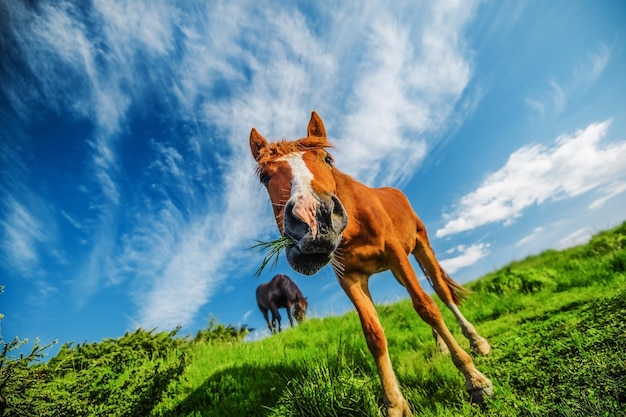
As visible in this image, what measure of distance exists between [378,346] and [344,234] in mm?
1310

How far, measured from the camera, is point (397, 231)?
505cm

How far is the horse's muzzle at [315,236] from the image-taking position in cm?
271

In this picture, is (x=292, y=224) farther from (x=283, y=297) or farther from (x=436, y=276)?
(x=283, y=297)

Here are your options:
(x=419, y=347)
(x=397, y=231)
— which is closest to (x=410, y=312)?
(x=419, y=347)

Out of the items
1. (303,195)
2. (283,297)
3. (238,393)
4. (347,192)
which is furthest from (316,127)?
(283,297)

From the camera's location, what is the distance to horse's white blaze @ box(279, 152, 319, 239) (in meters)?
2.63

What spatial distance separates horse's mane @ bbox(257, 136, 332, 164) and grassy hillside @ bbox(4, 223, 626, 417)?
2.47 m

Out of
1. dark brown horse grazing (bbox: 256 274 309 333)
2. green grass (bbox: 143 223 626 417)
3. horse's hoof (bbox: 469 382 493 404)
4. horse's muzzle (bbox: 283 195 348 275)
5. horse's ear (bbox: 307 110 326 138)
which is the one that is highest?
dark brown horse grazing (bbox: 256 274 309 333)

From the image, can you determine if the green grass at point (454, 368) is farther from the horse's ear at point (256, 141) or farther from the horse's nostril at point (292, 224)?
the horse's ear at point (256, 141)

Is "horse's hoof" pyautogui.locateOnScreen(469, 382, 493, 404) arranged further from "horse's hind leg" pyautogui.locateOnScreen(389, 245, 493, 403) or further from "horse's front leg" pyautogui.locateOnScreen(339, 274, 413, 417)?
"horse's front leg" pyautogui.locateOnScreen(339, 274, 413, 417)

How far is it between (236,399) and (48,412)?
2081 millimetres

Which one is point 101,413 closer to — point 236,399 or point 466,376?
point 236,399

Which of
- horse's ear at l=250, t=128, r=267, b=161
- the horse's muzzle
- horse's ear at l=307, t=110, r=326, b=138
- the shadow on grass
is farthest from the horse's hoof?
horse's ear at l=250, t=128, r=267, b=161

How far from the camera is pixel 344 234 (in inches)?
154
